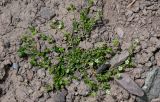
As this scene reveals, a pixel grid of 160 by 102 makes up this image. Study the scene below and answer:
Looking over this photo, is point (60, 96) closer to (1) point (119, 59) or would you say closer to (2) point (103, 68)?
(2) point (103, 68)

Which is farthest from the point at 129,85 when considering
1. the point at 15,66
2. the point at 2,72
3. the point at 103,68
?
the point at 2,72

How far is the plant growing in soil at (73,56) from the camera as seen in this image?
15.8ft

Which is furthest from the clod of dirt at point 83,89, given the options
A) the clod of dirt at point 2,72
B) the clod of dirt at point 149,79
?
the clod of dirt at point 2,72

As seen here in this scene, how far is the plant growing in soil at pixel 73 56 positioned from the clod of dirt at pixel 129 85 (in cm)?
11

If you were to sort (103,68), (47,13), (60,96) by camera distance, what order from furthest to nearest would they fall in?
(47,13) < (103,68) < (60,96)

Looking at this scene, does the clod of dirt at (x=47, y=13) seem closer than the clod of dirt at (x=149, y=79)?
No

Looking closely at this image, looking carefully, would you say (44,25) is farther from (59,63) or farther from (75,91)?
(75,91)

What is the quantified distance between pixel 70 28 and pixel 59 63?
1.72ft

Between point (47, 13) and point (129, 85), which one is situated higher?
point (47, 13)

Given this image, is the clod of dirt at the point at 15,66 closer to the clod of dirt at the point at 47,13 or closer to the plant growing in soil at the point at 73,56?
the plant growing in soil at the point at 73,56

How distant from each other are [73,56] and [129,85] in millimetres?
806

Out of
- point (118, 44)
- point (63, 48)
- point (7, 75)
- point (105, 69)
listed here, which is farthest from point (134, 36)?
point (7, 75)

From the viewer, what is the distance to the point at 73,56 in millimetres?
4953

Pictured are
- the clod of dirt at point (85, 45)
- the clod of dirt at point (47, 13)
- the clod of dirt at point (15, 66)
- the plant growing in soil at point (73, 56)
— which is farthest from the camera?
the clod of dirt at point (47, 13)
